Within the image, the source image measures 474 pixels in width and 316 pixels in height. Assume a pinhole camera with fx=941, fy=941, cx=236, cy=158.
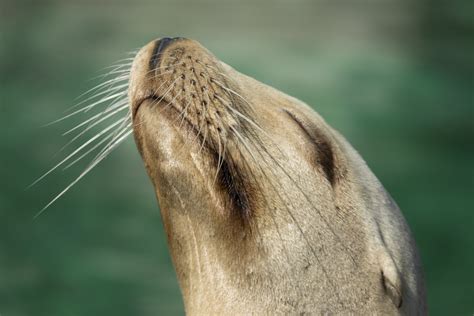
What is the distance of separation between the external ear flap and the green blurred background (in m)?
5.55

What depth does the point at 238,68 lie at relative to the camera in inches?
418

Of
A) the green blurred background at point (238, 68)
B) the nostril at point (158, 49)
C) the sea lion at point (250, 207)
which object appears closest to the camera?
the sea lion at point (250, 207)

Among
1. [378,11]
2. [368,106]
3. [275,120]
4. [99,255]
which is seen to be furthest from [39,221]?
[275,120]

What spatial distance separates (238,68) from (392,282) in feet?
25.3

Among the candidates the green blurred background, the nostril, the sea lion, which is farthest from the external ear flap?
the green blurred background

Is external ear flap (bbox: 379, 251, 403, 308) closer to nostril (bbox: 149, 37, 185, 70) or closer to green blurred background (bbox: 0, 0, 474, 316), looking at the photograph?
nostril (bbox: 149, 37, 185, 70)

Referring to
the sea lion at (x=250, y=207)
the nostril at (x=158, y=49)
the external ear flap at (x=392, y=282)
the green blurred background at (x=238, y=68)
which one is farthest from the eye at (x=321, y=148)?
the green blurred background at (x=238, y=68)

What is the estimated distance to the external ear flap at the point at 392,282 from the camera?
3049 mm

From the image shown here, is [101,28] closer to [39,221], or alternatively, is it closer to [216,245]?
[39,221]

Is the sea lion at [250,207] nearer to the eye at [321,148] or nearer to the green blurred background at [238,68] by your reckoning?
the eye at [321,148]

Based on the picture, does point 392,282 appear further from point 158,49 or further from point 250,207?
point 158,49

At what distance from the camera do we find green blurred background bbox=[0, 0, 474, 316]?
30.4 ft

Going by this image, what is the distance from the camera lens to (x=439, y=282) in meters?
8.97

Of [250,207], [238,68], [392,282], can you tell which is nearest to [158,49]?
[250,207]
